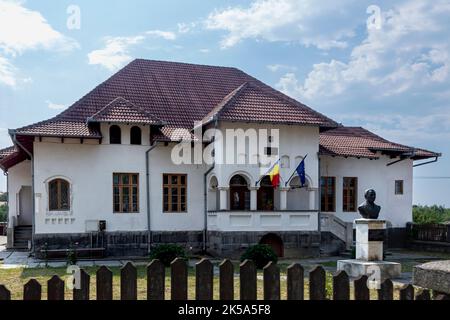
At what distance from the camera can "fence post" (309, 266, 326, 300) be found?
169 inches

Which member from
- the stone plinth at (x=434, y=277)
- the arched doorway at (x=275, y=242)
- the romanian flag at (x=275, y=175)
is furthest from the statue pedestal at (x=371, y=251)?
the stone plinth at (x=434, y=277)

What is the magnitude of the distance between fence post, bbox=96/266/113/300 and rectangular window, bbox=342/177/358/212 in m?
20.2

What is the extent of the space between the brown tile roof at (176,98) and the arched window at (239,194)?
2.88 m

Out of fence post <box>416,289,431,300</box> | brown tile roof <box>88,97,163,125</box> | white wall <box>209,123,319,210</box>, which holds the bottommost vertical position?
fence post <box>416,289,431,300</box>

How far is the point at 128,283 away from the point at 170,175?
640 inches

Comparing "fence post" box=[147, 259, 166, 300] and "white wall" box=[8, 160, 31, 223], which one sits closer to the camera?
"fence post" box=[147, 259, 166, 300]

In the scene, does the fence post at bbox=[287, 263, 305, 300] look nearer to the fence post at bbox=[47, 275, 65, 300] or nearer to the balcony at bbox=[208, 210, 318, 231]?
the fence post at bbox=[47, 275, 65, 300]

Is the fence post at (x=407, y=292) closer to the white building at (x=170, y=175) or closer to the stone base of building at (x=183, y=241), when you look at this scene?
the white building at (x=170, y=175)

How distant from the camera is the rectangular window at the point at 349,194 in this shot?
2341 cm

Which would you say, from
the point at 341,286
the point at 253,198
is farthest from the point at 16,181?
the point at 341,286

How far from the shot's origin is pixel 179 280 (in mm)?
4121

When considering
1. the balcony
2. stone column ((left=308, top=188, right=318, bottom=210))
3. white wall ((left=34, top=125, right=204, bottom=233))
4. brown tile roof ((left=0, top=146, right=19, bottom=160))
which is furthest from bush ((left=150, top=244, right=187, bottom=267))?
brown tile roof ((left=0, top=146, right=19, bottom=160))

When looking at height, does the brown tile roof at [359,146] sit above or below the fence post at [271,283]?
above
